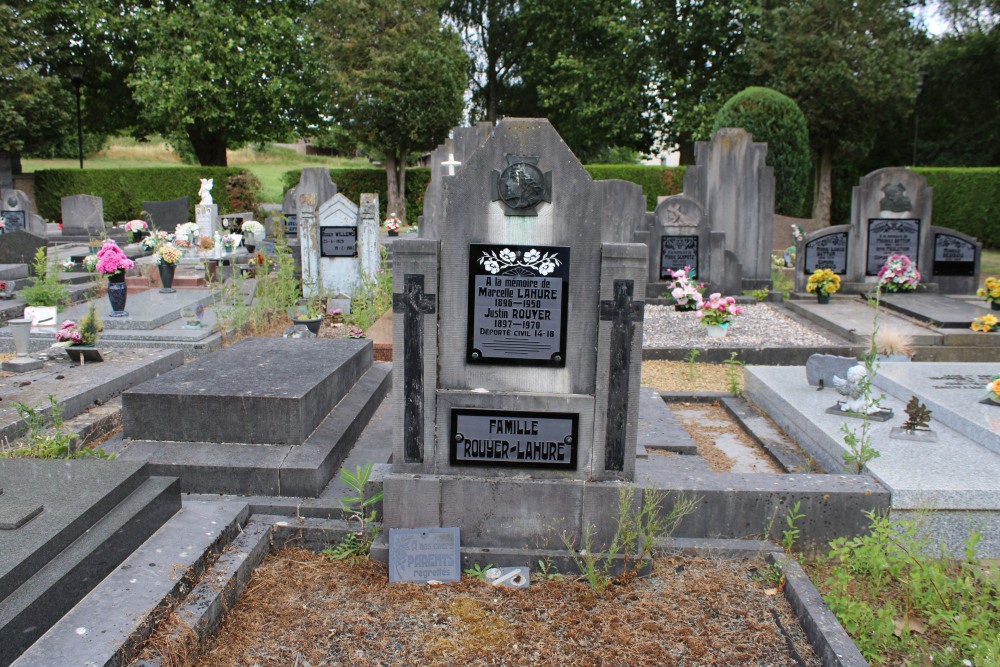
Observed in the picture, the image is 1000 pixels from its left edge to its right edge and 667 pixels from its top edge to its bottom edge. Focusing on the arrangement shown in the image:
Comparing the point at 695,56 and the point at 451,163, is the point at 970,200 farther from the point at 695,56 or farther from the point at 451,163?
the point at 451,163

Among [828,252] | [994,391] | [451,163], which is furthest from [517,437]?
[451,163]

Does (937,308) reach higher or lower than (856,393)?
higher

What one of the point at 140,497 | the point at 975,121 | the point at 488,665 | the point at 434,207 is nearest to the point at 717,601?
the point at 488,665

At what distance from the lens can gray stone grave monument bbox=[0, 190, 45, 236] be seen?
58.0 ft

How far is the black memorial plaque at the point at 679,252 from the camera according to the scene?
37.6 feet

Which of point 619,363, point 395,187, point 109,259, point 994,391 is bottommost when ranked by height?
point 994,391

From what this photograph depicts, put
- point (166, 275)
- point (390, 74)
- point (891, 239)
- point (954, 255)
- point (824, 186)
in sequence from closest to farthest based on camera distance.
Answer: point (166, 275), point (954, 255), point (891, 239), point (824, 186), point (390, 74)

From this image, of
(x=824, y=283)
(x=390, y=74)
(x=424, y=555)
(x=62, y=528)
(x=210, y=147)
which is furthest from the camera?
(x=210, y=147)

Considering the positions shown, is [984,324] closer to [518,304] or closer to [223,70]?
[518,304]

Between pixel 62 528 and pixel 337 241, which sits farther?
pixel 337 241

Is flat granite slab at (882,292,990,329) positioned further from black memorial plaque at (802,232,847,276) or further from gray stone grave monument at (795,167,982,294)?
black memorial plaque at (802,232,847,276)

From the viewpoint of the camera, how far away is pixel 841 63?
21.9m

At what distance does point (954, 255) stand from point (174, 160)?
46028mm

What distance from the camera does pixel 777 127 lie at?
60.2 feet
